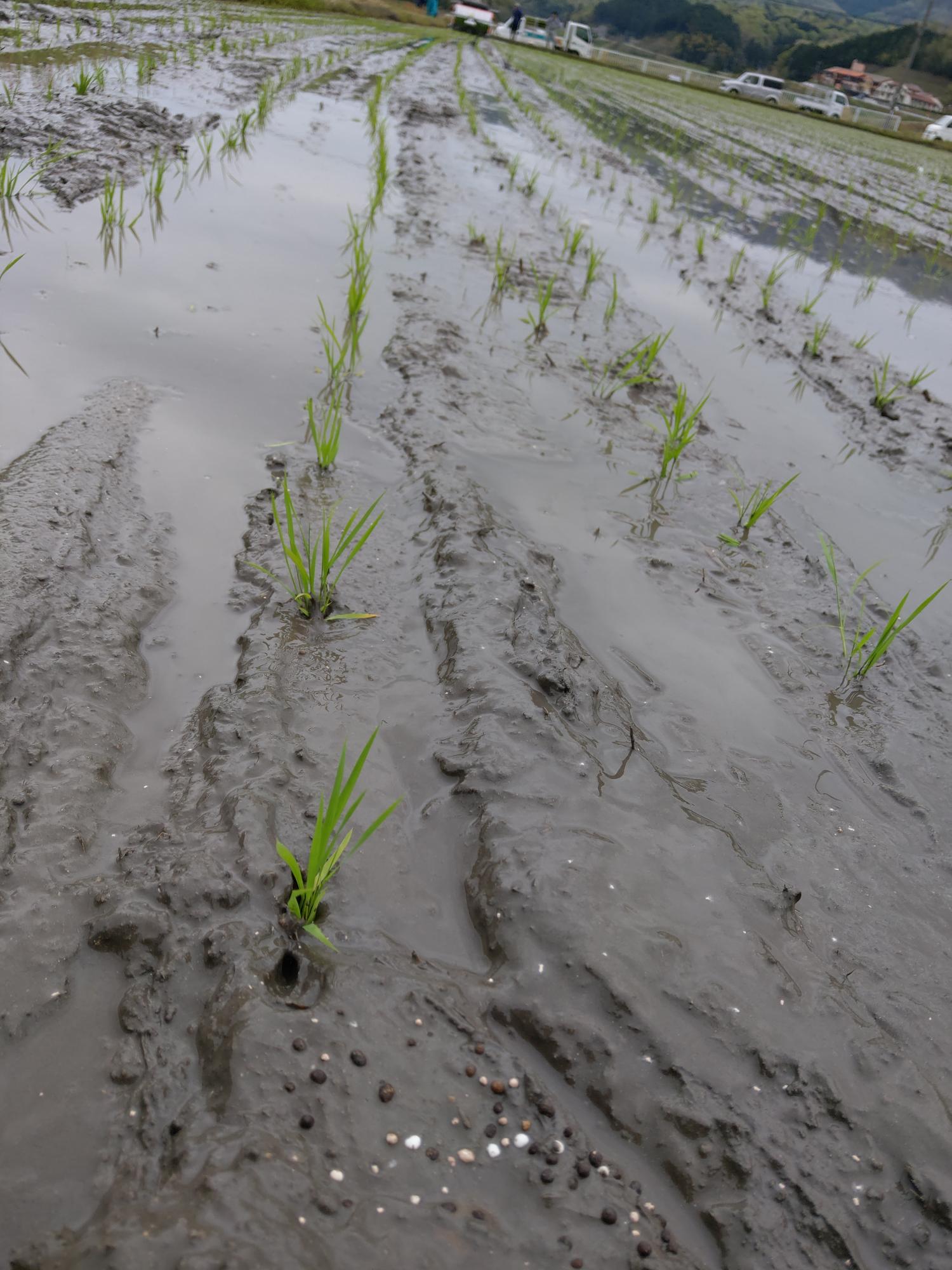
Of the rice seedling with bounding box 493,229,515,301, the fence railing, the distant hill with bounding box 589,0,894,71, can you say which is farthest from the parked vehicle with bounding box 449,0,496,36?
the distant hill with bounding box 589,0,894,71

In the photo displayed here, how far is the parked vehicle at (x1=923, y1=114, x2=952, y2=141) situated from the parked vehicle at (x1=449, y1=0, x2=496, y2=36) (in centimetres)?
1757

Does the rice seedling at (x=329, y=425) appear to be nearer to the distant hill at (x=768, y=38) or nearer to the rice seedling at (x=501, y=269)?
the rice seedling at (x=501, y=269)

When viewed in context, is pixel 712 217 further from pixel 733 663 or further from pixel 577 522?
pixel 733 663

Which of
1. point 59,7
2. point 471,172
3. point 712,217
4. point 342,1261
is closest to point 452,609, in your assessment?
point 342,1261

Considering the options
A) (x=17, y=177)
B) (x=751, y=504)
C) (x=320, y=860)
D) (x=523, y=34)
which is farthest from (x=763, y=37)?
(x=320, y=860)

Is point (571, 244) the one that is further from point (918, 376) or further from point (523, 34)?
point (523, 34)

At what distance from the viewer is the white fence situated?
32.8 m

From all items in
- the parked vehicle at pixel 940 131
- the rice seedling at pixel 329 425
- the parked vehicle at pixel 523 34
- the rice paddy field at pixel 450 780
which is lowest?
the rice paddy field at pixel 450 780

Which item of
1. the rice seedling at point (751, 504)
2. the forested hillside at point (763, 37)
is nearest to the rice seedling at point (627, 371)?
the rice seedling at point (751, 504)

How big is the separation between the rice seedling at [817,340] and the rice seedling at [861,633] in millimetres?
2347

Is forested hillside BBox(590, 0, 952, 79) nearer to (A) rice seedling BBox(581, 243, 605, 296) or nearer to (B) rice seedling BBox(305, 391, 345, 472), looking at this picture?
(A) rice seedling BBox(581, 243, 605, 296)

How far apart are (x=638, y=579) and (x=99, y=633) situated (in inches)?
60.9

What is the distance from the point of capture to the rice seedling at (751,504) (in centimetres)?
283

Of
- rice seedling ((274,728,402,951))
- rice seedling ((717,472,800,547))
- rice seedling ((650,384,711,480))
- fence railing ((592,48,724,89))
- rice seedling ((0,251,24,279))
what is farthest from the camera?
fence railing ((592,48,724,89))
